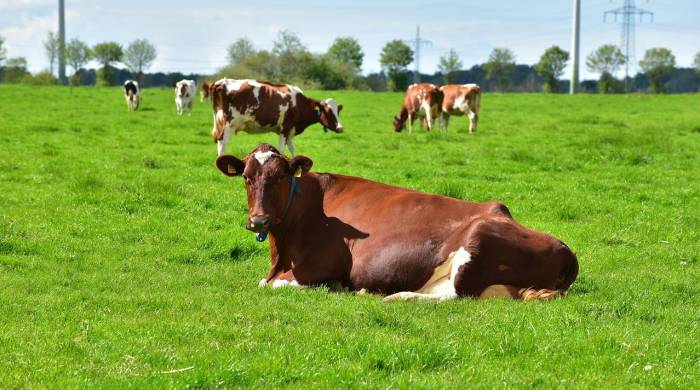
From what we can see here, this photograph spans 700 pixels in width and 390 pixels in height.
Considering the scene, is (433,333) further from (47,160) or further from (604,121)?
(604,121)

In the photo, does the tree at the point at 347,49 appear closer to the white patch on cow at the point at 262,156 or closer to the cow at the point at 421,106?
the cow at the point at 421,106

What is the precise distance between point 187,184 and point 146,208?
2228mm

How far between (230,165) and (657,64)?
11876 centimetres

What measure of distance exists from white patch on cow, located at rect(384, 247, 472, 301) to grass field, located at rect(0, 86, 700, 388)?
0.76 ft

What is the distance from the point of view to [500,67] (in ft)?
407

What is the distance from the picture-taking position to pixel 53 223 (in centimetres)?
1145

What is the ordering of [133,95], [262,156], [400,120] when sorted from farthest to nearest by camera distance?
1. [133,95]
2. [400,120]
3. [262,156]

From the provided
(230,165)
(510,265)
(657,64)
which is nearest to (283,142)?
(230,165)

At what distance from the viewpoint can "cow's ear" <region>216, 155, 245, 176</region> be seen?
8.20 metres

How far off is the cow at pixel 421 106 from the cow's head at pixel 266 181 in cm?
2149

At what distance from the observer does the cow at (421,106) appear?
1179 inches

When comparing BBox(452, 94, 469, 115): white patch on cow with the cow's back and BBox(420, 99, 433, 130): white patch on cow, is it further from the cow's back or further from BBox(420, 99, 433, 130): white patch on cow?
the cow's back

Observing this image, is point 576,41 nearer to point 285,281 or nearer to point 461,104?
point 461,104

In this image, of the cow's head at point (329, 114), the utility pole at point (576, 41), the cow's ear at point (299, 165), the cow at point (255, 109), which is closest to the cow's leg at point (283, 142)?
the cow at point (255, 109)
